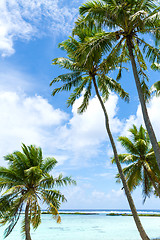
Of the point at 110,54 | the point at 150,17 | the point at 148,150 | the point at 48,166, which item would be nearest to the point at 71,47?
the point at 110,54

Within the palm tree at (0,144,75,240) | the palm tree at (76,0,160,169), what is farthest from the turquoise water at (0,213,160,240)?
the palm tree at (76,0,160,169)

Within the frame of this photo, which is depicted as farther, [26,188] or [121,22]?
[26,188]

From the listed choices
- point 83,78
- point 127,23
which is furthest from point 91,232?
point 127,23

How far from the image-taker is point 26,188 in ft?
46.5

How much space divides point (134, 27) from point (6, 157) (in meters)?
10.4

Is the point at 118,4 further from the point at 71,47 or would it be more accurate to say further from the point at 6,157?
the point at 6,157

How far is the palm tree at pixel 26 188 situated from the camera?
516 inches

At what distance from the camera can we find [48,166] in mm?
15172

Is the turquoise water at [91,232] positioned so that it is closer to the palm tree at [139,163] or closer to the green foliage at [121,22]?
the palm tree at [139,163]

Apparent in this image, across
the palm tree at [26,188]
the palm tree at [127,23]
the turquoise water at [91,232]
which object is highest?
the palm tree at [127,23]

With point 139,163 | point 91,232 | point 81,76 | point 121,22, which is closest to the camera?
point 121,22

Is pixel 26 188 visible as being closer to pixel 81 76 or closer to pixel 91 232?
pixel 81 76

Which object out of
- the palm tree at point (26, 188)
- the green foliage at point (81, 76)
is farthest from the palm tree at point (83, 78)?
the palm tree at point (26, 188)

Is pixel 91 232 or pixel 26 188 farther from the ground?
pixel 26 188
